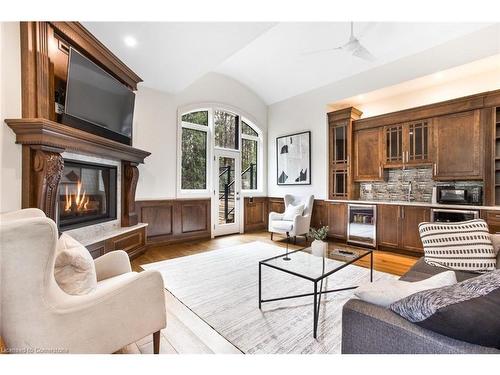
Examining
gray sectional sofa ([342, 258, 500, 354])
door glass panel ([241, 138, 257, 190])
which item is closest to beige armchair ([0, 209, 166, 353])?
Answer: gray sectional sofa ([342, 258, 500, 354])

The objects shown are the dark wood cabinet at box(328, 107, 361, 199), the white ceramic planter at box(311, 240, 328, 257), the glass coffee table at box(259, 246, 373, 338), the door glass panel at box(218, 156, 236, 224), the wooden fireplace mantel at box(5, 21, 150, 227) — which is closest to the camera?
the glass coffee table at box(259, 246, 373, 338)

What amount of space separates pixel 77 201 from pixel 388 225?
4.42 m

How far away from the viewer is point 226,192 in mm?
5363

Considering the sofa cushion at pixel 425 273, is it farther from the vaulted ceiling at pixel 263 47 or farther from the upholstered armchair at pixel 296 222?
the vaulted ceiling at pixel 263 47

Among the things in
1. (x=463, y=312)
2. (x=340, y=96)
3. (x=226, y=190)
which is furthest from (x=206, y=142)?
(x=463, y=312)

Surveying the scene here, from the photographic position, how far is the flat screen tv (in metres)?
2.41

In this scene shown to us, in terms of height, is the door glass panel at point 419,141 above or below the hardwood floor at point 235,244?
above

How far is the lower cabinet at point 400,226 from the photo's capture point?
11.5 feet

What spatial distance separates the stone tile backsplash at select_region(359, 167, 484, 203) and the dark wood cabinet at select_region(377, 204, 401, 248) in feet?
1.93

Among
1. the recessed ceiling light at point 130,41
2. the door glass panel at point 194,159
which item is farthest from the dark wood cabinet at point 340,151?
the recessed ceiling light at point 130,41

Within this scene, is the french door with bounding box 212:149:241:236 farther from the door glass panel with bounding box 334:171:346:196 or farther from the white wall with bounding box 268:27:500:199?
the door glass panel with bounding box 334:171:346:196

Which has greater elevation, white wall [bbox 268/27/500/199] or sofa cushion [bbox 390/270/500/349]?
white wall [bbox 268/27/500/199]

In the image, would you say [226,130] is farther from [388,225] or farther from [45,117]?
[388,225]

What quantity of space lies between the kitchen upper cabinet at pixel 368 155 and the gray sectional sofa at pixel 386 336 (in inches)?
148
